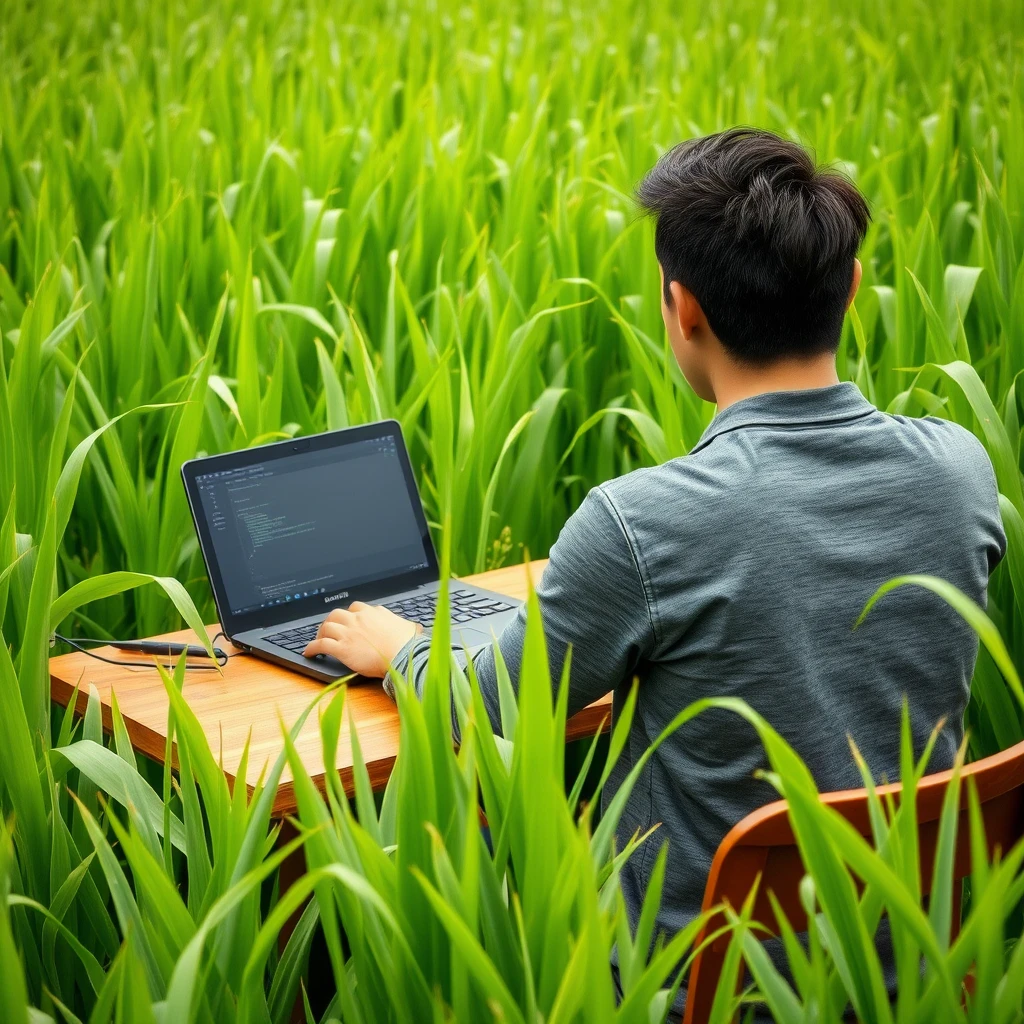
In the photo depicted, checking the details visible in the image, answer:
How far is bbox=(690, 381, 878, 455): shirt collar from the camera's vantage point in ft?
3.29

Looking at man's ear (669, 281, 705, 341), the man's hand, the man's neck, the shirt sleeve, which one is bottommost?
the man's hand

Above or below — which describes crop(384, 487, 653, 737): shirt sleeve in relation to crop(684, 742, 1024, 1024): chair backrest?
above

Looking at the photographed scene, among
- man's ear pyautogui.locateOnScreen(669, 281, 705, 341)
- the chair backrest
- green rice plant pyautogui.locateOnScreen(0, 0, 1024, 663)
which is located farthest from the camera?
green rice plant pyautogui.locateOnScreen(0, 0, 1024, 663)

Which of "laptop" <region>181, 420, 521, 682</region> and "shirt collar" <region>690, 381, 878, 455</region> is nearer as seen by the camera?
"shirt collar" <region>690, 381, 878, 455</region>

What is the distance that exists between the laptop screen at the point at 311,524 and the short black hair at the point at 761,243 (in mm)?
541

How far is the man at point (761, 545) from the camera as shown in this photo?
3.11 ft

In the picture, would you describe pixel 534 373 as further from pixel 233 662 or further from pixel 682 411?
pixel 233 662

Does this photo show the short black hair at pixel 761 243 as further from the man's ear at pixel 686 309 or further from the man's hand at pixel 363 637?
the man's hand at pixel 363 637

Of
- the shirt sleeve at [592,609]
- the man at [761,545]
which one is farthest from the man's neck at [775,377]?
the shirt sleeve at [592,609]

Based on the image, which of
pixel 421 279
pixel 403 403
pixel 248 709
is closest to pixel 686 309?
pixel 248 709

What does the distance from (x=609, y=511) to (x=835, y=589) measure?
0.60ft

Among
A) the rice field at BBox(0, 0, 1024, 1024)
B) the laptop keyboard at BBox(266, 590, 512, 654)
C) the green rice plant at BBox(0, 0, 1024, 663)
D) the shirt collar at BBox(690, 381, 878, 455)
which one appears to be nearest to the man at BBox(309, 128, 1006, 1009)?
Result: the shirt collar at BBox(690, 381, 878, 455)

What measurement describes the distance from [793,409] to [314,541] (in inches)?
24.9

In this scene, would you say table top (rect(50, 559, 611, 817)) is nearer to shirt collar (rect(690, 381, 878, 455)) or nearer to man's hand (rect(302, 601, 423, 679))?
man's hand (rect(302, 601, 423, 679))
